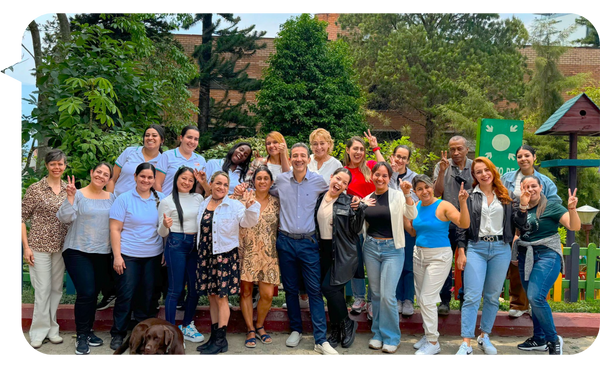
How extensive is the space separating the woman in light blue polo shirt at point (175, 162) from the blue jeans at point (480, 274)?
300 cm

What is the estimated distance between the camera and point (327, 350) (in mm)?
4973

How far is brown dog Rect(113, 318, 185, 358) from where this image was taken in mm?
4262

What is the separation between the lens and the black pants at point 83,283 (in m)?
4.96

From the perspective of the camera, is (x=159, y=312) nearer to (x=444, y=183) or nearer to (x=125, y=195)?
(x=125, y=195)

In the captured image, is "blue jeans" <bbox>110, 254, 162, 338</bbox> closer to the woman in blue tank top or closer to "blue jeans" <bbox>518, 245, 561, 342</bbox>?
the woman in blue tank top

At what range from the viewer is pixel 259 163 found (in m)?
5.58

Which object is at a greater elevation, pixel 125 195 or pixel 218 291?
pixel 125 195

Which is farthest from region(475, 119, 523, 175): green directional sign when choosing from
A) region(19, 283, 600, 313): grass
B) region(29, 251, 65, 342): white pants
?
region(29, 251, 65, 342): white pants

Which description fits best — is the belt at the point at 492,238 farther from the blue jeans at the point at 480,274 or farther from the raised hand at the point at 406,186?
the raised hand at the point at 406,186

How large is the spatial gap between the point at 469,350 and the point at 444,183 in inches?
69.8

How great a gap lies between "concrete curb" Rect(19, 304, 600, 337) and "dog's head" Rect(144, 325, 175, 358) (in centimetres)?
125

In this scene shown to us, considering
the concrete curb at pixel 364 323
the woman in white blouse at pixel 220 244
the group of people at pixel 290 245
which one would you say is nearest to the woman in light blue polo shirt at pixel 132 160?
the group of people at pixel 290 245

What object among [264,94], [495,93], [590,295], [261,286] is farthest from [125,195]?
[495,93]

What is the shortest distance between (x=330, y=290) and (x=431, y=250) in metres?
1.09
